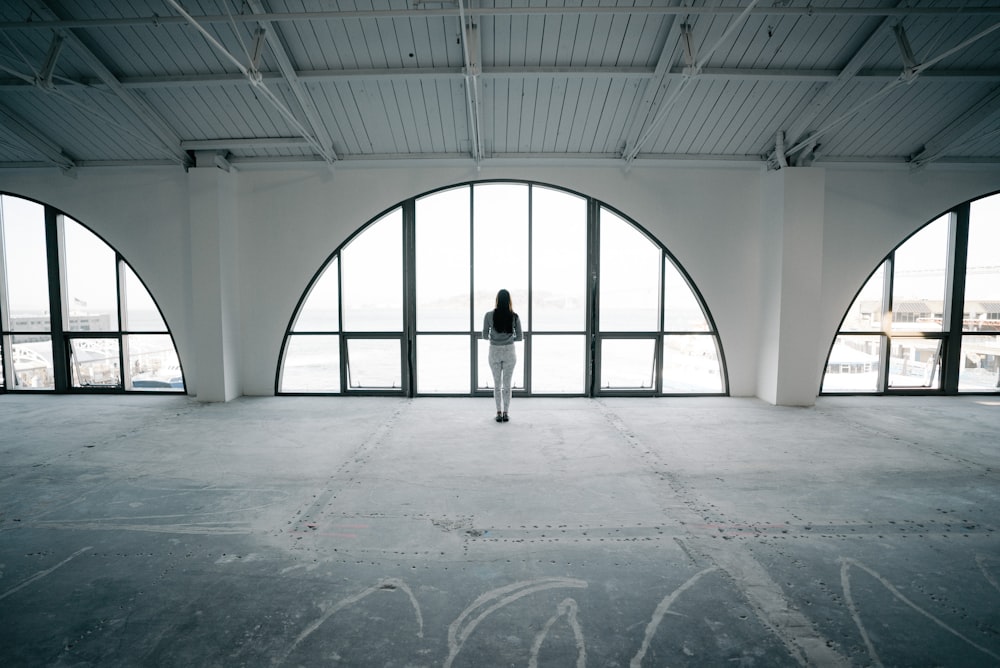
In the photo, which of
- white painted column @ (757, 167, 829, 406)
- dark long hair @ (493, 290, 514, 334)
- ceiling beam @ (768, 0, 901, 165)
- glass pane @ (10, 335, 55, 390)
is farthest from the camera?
glass pane @ (10, 335, 55, 390)

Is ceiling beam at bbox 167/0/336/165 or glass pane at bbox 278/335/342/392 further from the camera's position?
glass pane at bbox 278/335/342/392

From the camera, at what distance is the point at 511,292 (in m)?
7.91

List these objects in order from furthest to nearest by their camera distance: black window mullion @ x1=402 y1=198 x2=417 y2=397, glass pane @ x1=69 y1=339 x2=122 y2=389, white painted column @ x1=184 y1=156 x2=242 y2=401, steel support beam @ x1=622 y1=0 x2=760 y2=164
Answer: glass pane @ x1=69 y1=339 x2=122 y2=389 → black window mullion @ x1=402 y1=198 x2=417 y2=397 → white painted column @ x1=184 y1=156 x2=242 y2=401 → steel support beam @ x1=622 y1=0 x2=760 y2=164

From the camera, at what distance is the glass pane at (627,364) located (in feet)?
25.9

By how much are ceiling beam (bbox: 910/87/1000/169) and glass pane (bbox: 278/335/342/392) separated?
30.6 ft

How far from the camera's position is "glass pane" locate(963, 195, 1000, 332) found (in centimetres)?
794

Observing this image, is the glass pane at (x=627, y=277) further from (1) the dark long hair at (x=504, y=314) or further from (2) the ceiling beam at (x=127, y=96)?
(2) the ceiling beam at (x=127, y=96)

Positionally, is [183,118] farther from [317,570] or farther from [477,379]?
[317,570]

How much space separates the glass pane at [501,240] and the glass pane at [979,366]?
724cm

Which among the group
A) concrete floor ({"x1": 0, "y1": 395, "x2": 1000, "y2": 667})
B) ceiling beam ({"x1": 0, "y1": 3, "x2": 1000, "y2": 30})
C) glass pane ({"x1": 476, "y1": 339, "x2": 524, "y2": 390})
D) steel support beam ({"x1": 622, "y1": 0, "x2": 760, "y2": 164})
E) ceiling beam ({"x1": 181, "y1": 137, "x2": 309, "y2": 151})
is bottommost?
concrete floor ({"x1": 0, "y1": 395, "x2": 1000, "y2": 667})

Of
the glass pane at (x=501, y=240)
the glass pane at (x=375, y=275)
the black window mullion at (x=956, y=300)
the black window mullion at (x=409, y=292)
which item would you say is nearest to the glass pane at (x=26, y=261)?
the glass pane at (x=375, y=275)

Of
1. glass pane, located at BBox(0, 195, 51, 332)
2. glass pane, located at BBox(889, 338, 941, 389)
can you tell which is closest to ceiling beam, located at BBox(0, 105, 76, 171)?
glass pane, located at BBox(0, 195, 51, 332)

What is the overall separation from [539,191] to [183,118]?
16.9 feet

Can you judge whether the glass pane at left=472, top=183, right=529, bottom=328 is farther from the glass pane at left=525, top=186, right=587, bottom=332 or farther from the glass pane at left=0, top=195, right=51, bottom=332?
the glass pane at left=0, top=195, right=51, bottom=332
